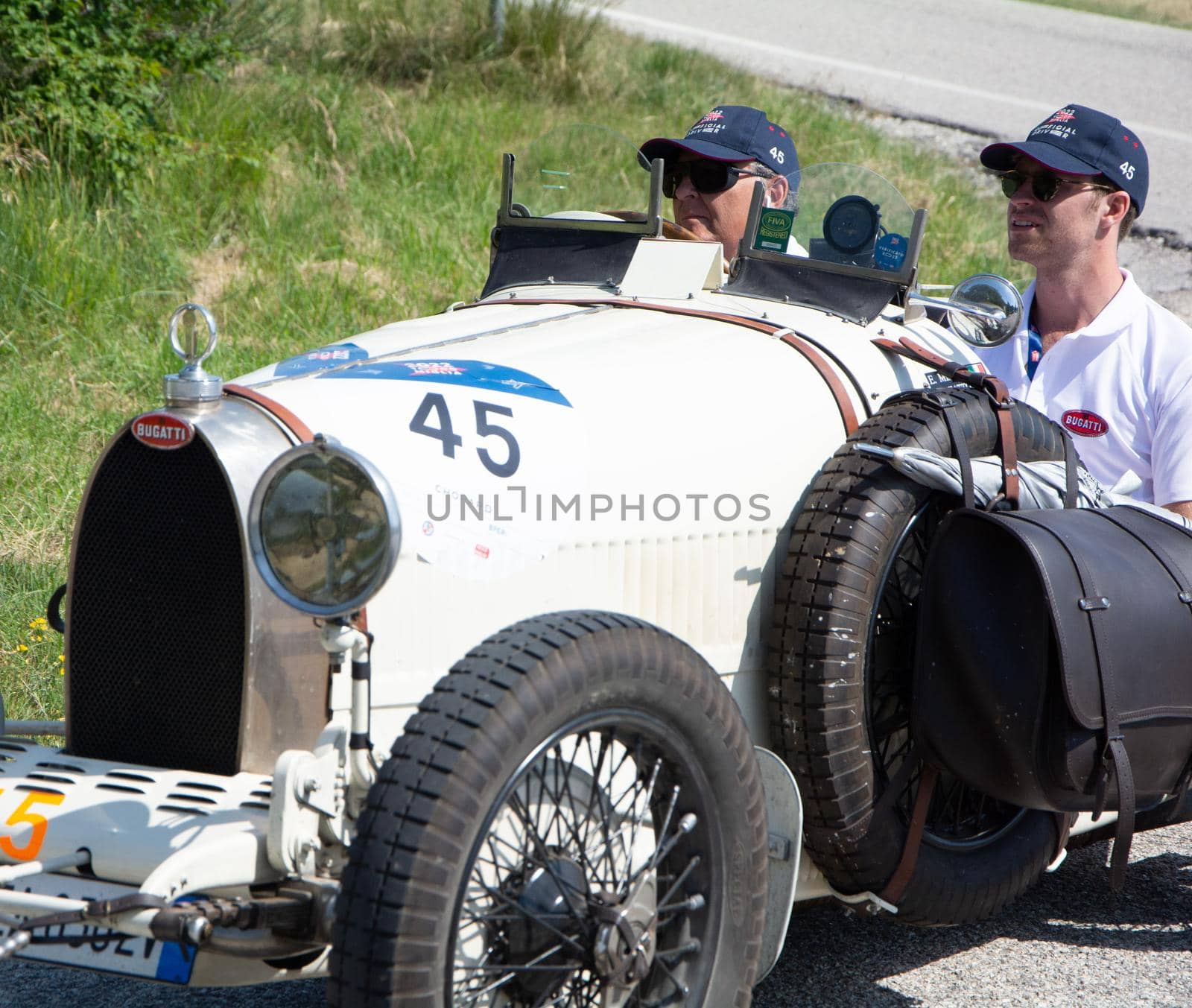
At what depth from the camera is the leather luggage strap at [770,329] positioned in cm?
329

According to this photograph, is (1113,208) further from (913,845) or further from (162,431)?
(162,431)

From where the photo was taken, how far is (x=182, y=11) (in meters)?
8.38

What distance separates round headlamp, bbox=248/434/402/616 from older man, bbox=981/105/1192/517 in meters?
2.19

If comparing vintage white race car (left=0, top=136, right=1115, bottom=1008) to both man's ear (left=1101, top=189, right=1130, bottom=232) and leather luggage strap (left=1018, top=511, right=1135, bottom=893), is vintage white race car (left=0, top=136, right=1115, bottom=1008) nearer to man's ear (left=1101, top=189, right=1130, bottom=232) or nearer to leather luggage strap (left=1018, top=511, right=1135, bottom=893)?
leather luggage strap (left=1018, top=511, right=1135, bottom=893)

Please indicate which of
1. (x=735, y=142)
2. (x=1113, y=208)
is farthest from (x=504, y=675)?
(x=735, y=142)

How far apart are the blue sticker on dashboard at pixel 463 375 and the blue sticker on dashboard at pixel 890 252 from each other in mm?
1248

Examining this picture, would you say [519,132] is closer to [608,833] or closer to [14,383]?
[14,383]

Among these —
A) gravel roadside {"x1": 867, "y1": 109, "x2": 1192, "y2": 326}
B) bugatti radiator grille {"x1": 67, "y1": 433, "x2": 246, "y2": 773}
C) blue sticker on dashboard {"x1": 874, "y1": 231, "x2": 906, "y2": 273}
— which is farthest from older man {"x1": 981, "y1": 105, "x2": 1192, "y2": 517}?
gravel roadside {"x1": 867, "y1": 109, "x2": 1192, "y2": 326}

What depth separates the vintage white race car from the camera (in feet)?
7.41

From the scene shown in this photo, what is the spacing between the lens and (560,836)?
249cm

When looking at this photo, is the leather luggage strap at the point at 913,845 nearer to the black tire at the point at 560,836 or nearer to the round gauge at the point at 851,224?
the black tire at the point at 560,836

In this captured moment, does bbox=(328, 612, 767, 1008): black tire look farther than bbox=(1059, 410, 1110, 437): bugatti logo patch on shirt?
No

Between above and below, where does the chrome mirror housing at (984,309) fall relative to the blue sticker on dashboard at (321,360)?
above

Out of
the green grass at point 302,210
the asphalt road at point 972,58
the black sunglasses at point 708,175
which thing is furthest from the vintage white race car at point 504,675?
the asphalt road at point 972,58
